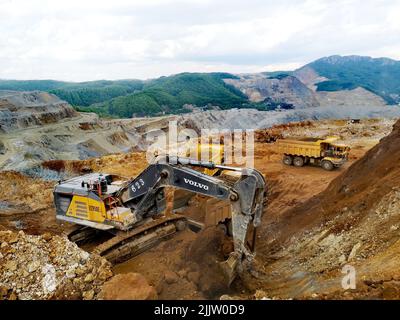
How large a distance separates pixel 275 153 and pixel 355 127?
13352 mm

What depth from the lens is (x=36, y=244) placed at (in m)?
7.84

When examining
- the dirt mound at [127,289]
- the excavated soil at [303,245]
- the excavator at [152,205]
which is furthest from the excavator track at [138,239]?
the dirt mound at [127,289]

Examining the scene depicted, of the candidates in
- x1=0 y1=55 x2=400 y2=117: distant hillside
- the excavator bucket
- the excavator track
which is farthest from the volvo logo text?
x1=0 y1=55 x2=400 y2=117: distant hillside

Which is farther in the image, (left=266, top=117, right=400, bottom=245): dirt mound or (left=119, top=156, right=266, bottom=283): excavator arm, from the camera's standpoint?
(left=266, top=117, right=400, bottom=245): dirt mound

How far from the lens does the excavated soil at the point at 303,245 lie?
6.93m

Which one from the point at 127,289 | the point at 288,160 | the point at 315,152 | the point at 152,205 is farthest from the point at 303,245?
the point at 288,160

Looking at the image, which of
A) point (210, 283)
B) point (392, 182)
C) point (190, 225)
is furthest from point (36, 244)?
point (392, 182)

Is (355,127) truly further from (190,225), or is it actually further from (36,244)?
(36,244)

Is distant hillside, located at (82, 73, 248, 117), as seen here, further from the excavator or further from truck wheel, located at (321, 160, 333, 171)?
the excavator

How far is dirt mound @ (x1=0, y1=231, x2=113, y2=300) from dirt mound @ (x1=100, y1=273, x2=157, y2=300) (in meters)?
0.30

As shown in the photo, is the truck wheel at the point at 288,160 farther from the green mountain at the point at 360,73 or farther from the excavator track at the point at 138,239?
the green mountain at the point at 360,73

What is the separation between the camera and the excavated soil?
6.93m

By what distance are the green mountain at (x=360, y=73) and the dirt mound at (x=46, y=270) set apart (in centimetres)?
10332

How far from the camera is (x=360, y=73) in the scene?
133 metres
